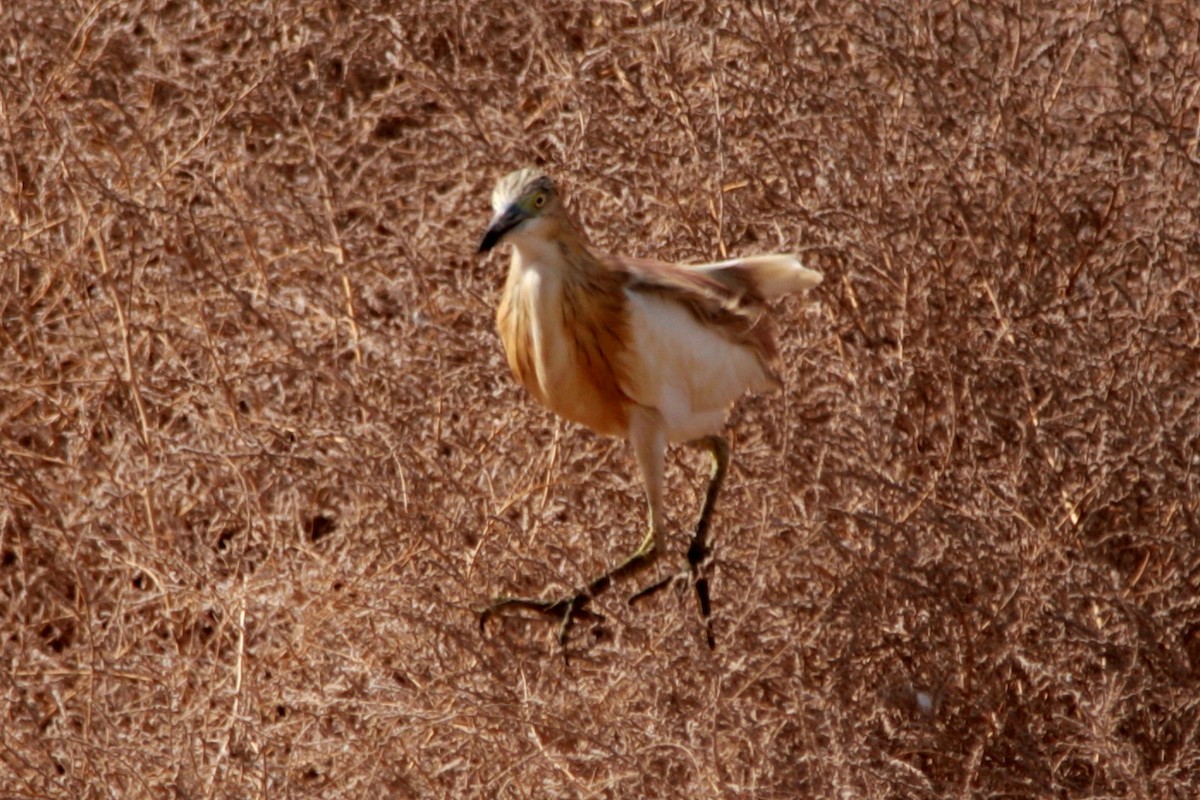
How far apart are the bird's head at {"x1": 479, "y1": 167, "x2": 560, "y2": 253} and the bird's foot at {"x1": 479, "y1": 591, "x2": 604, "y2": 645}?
0.71 metres

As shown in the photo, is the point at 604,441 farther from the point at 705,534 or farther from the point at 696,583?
the point at 696,583

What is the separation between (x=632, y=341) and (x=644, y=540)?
0.43 meters

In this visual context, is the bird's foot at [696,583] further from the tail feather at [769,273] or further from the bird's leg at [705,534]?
the tail feather at [769,273]

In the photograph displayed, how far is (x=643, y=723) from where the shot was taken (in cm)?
380

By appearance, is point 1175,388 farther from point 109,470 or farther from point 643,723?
point 109,470

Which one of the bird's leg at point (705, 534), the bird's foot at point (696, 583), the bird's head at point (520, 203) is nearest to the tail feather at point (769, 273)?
the bird's leg at point (705, 534)

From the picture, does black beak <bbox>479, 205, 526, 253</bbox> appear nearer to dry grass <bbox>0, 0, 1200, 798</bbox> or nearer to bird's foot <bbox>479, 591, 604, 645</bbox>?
dry grass <bbox>0, 0, 1200, 798</bbox>

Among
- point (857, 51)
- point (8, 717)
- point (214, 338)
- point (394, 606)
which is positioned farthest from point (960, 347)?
point (8, 717)

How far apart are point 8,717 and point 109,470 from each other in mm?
687

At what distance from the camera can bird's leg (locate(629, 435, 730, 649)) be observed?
160 inches

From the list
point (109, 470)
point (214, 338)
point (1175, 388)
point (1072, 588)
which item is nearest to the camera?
point (1072, 588)

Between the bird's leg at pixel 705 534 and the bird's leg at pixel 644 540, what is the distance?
0.06m

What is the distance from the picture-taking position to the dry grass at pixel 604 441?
12.4 feet

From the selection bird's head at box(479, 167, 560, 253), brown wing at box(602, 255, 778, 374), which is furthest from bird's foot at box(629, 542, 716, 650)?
bird's head at box(479, 167, 560, 253)
